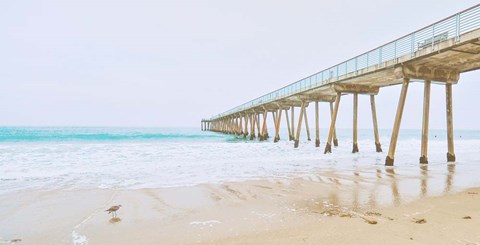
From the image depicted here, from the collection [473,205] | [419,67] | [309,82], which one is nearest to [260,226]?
[473,205]

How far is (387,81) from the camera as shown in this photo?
45.8 feet

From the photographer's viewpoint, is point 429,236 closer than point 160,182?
Yes

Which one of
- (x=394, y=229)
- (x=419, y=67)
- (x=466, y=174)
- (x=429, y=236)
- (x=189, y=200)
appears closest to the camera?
(x=429, y=236)

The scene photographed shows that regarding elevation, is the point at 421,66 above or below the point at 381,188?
above

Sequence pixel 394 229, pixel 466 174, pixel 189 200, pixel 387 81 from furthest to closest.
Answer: pixel 387 81
pixel 466 174
pixel 189 200
pixel 394 229

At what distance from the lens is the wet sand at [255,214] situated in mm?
3221

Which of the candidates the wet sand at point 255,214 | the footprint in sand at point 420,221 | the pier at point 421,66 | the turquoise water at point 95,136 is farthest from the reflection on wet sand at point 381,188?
the turquoise water at point 95,136

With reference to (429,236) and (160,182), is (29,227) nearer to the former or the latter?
(160,182)

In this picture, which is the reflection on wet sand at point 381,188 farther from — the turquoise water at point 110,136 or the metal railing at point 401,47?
the turquoise water at point 110,136

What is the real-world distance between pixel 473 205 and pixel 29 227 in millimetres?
6948

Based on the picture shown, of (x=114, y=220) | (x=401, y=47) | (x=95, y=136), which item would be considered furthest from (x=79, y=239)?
(x=95, y=136)

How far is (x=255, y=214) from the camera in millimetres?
4223

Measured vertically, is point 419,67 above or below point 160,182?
above

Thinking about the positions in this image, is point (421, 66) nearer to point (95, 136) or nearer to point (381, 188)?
point (381, 188)
